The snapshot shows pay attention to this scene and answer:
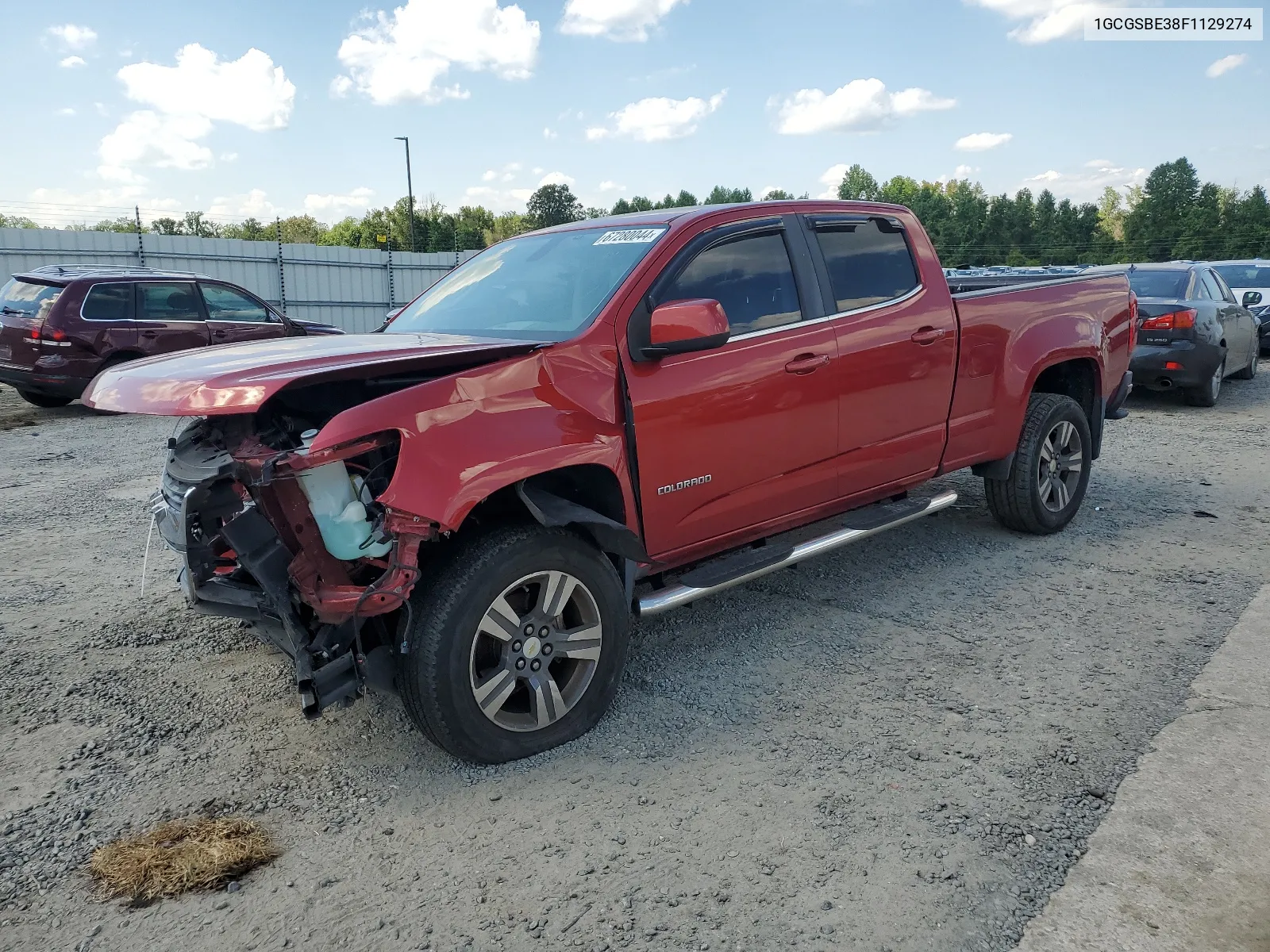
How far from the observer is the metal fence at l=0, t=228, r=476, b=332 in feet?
64.1

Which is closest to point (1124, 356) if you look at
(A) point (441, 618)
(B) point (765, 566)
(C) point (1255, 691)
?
(C) point (1255, 691)

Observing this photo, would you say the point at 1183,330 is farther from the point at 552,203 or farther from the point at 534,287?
the point at 552,203

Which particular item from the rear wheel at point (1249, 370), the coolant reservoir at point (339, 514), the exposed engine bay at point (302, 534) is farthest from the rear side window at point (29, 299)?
the rear wheel at point (1249, 370)

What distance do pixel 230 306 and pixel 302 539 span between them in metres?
10.7

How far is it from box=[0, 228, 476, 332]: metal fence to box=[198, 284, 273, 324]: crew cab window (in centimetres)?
625

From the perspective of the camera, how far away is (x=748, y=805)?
297 cm

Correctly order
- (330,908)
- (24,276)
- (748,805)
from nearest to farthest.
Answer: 1. (330,908)
2. (748,805)
3. (24,276)

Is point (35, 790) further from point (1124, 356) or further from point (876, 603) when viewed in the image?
point (1124, 356)

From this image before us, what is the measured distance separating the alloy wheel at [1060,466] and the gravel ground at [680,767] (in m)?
0.40

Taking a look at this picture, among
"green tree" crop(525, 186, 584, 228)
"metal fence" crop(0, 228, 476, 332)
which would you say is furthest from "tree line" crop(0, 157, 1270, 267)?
"metal fence" crop(0, 228, 476, 332)

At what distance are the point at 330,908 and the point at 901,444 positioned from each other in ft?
11.1

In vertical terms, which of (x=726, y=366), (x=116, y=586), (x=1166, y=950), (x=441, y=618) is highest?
(x=726, y=366)

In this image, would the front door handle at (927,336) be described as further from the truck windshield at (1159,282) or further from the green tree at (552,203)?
the green tree at (552,203)

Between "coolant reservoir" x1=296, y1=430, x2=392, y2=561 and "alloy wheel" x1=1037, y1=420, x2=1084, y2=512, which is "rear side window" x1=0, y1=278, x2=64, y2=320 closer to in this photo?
"coolant reservoir" x1=296, y1=430, x2=392, y2=561
